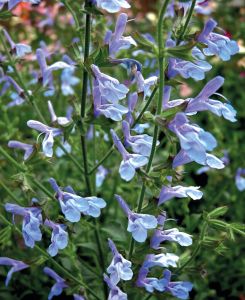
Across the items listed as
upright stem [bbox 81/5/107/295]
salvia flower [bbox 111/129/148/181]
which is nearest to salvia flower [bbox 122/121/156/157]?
salvia flower [bbox 111/129/148/181]

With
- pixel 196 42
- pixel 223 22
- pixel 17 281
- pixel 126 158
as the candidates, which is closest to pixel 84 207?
pixel 126 158

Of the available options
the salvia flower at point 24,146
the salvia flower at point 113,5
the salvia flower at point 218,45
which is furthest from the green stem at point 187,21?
the salvia flower at point 24,146

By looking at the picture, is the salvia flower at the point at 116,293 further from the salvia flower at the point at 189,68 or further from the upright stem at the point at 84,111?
the salvia flower at the point at 189,68

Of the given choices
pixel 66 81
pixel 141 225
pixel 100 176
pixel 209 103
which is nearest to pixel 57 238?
pixel 141 225

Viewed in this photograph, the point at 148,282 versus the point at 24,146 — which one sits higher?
the point at 24,146

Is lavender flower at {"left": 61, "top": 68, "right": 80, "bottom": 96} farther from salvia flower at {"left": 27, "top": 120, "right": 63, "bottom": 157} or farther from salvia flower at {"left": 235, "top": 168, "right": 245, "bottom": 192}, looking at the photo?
salvia flower at {"left": 27, "top": 120, "right": 63, "bottom": 157}

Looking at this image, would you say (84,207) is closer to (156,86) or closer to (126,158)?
(126,158)

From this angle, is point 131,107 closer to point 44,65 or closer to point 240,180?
point 44,65

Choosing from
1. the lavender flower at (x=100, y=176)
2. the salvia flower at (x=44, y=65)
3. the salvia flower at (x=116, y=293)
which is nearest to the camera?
the salvia flower at (x=116, y=293)
